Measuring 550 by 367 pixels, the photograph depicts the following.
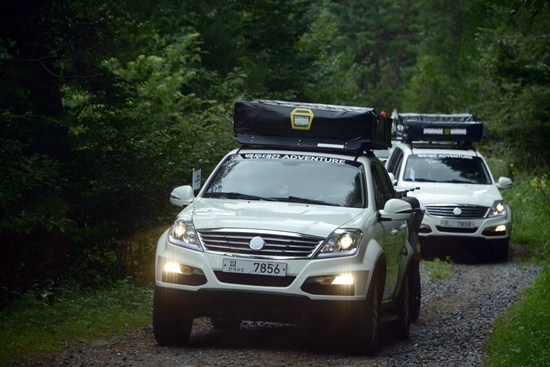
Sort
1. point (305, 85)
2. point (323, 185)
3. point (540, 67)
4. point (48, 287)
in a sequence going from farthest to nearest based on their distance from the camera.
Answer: point (305, 85), point (540, 67), point (48, 287), point (323, 185)

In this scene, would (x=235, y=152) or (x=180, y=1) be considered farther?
(x=180, y=1)

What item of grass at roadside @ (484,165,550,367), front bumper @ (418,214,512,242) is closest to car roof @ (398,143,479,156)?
front bumper @ (418,214,512,242)

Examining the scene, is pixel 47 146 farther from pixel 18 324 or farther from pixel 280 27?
pixel 280 27

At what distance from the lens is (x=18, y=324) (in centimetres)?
988

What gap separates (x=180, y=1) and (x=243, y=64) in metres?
16.1

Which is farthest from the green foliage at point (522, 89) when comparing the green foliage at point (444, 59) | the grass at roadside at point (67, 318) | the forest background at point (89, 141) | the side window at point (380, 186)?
the green foliage at point (444, 59)

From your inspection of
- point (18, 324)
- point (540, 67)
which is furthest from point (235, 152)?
point (540, 67)

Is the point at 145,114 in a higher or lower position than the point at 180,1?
lower

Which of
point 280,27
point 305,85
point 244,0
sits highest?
point 244,0

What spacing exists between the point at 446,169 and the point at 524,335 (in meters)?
10.0

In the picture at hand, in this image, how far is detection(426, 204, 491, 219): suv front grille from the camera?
18.2m

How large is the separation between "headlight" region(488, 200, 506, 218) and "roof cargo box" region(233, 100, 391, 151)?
8.19m

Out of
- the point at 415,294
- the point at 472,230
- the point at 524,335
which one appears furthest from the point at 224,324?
the point at 472,230

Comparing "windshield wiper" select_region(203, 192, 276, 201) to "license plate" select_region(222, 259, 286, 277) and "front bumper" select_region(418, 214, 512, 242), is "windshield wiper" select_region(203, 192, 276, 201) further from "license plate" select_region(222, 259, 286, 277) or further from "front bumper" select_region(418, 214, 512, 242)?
"front bumper" select_region(418, 214, 512, 242)
